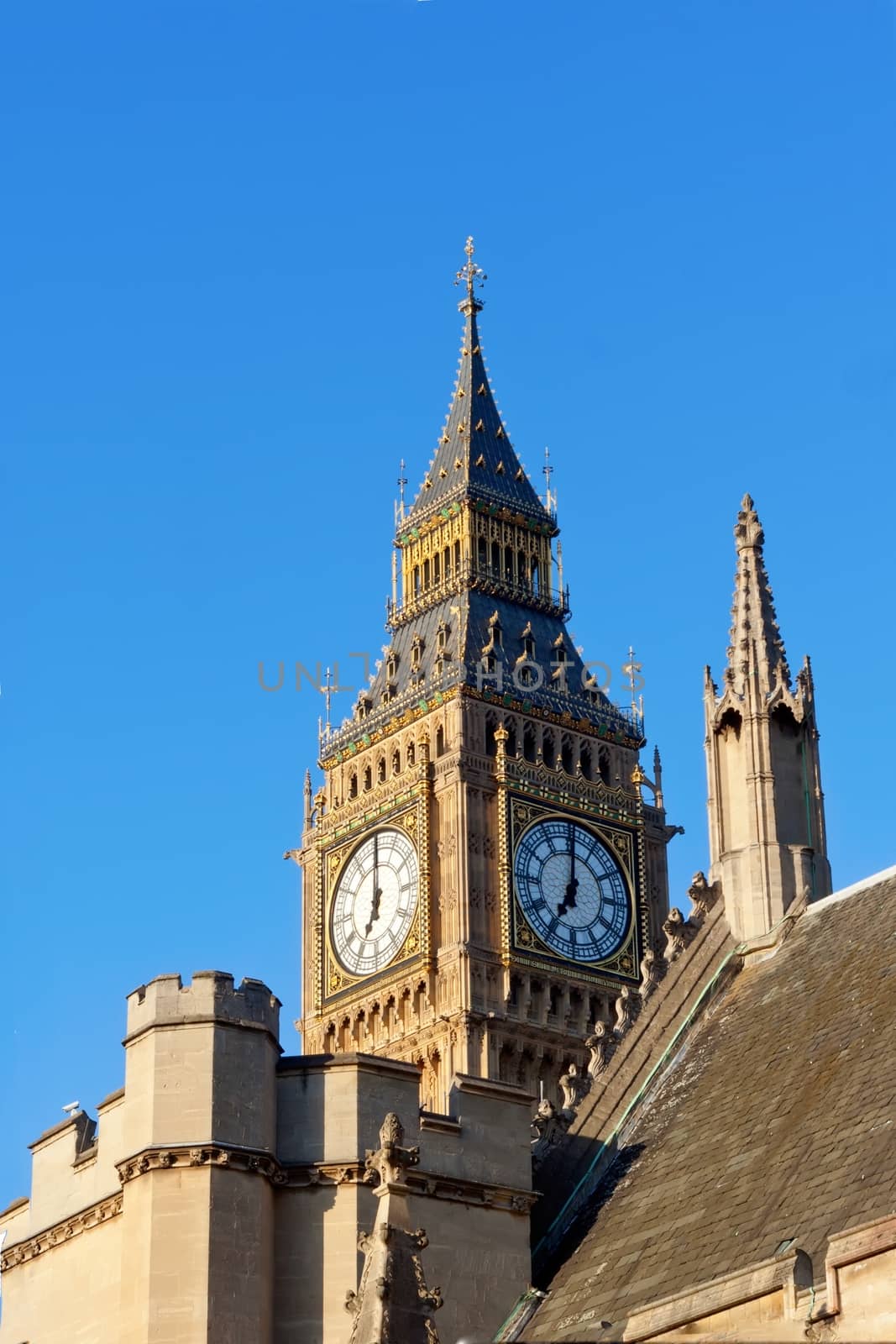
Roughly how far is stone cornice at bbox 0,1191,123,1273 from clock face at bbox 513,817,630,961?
5171cm

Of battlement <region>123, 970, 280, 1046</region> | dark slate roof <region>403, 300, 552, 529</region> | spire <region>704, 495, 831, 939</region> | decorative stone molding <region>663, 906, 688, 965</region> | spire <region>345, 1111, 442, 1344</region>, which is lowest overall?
spire <region>345, 1111, 442, 1344</region>

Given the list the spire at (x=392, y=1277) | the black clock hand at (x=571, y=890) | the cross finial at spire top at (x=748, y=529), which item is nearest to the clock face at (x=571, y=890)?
the black clock hand at (x=571, y=890)

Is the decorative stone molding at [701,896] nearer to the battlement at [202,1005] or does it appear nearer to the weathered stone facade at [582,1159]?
the weathered stone facade at [582,1159]

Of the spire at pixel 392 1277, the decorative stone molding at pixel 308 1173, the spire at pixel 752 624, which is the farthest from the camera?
the spire at pixel 752 624

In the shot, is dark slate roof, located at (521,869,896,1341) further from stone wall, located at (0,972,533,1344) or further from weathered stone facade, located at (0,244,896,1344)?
stone wall, located at (0,972,533,1344)

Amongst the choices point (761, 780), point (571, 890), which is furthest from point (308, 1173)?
point (571, 890)

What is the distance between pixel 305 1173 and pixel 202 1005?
7.84 feet

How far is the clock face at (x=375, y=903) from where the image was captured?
90125mm

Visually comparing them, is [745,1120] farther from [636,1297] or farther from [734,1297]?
[734,1297]

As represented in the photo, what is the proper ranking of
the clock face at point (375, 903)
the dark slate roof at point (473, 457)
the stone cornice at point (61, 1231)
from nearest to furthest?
the stone cornice at point (61, 1231) < the clock face at point (375, 903) < the dark slate roof at point (473, 457)

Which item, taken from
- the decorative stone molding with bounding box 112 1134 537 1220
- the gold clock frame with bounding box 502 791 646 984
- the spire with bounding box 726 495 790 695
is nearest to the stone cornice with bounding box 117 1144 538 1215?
the decorative stone molding with bounding box 112 1134 537 1220

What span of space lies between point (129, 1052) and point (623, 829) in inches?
2248

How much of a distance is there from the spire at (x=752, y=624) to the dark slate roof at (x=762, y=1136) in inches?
178

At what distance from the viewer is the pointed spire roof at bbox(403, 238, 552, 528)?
9944 cm
